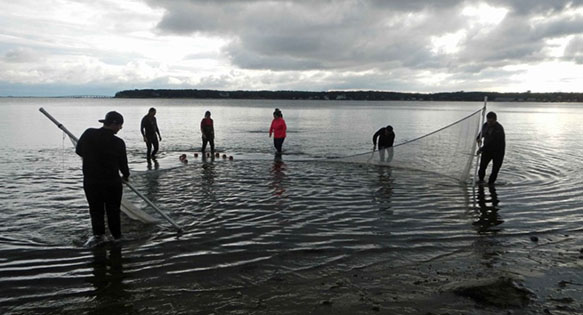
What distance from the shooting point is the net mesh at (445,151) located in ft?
41.5

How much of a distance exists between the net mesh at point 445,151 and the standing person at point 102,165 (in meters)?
9.61

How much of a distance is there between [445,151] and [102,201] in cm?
1015

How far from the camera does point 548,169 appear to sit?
15.5 metres

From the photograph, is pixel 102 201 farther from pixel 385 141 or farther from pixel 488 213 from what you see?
pixel 385 141

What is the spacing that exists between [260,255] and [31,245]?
12.1ft

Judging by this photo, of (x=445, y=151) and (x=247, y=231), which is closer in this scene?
(x=247, y=231)

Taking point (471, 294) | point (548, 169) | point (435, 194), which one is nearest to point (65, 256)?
point (471, 294)

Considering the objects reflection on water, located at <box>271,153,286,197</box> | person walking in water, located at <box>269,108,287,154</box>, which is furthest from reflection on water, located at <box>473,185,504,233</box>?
person walking in water, located at <box>269,108,287,154</box>

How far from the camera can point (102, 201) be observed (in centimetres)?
648

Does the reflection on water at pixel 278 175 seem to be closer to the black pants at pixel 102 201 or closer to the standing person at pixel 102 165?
the black pants at pixel 102 201

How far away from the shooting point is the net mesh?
12648 mm

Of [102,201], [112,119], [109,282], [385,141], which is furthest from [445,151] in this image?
[109,282]

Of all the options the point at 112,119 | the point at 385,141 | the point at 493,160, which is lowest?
the point at 493,160

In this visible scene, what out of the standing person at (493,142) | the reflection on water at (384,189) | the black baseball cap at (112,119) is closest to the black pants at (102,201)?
the black baseball cap at (112,119)
